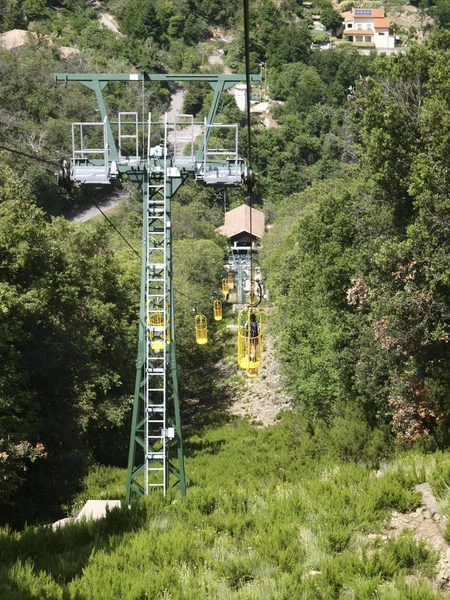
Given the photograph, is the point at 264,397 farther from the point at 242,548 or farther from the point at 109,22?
the point at 109,22

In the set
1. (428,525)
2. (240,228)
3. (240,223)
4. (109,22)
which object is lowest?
(428,525)

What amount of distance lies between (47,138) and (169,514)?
5417 cm

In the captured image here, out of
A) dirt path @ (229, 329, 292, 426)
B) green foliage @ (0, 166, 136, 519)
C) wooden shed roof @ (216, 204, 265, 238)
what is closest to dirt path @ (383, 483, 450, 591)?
green foliage @ (0, 166, 136, 519)

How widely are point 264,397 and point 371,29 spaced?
107390 millimetres

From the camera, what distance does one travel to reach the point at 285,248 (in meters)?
39.5

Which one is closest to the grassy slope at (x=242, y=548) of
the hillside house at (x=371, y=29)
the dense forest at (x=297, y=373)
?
the dense forest at (x=297, y=373)

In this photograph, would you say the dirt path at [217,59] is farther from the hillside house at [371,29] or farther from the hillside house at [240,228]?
the hillside house at [240,228]

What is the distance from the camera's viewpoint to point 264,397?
3133cm

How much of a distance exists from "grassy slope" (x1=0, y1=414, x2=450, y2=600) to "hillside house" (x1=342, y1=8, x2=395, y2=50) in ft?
402

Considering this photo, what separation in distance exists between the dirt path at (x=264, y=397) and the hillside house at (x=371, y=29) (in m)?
101

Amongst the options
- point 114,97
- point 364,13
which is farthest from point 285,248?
point 364,13

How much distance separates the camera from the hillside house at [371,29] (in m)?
124

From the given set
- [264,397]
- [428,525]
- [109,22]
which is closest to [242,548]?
[428,525]

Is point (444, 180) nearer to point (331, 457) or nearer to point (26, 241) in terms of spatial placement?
point (331, 457)
